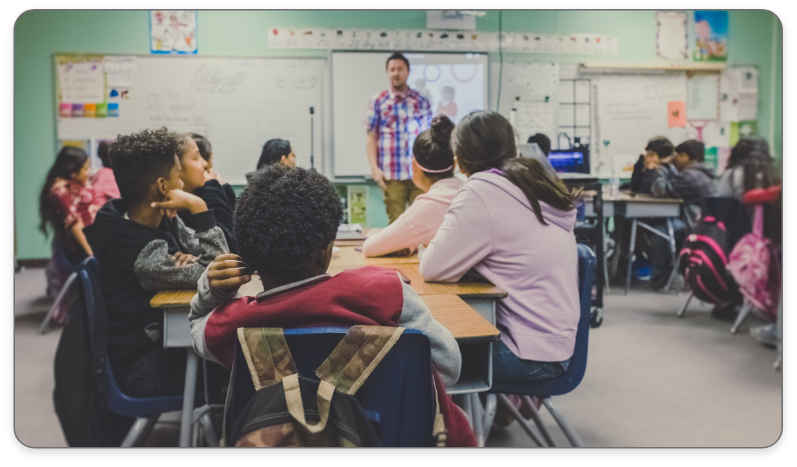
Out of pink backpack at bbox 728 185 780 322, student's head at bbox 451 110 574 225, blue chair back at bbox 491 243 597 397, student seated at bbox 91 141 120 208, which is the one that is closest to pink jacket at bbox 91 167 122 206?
student seated at bbox 91 141 120 208

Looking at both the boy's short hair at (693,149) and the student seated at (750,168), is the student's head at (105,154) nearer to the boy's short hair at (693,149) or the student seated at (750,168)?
the boy's short hair at (693,149)

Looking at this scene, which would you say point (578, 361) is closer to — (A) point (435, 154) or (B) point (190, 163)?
(A) point (435, 154)

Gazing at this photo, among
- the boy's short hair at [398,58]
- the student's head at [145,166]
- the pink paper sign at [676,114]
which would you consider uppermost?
the boy's short hair at [398,58]

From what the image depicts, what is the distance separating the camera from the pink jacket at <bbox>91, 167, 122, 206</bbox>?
1.69 meters

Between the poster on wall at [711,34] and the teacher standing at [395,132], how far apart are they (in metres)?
0.86

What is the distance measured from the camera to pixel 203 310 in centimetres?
122

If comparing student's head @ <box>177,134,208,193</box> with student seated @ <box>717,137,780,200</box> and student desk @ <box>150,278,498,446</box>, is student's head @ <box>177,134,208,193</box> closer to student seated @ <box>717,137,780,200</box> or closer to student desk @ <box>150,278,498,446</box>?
student desk @ <box>150,278,498,446</box>

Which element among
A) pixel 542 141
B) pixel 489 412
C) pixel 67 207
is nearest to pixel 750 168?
pixel 542 141

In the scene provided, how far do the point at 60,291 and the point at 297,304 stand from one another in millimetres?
1008

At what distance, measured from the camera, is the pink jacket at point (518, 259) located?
1632mm

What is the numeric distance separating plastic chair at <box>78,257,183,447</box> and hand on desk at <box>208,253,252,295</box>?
550mm

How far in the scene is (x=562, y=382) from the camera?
1.71 m

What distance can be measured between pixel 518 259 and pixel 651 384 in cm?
67

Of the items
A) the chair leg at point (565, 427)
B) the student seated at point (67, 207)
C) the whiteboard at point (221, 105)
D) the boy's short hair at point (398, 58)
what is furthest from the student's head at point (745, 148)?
the student seated at point (67, 207)
